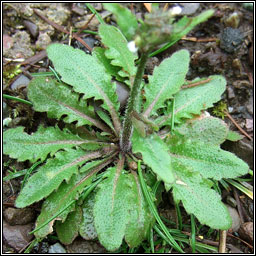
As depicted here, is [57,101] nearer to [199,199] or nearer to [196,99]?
[196,99]

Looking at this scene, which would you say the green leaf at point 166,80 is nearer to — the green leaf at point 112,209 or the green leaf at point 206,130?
the green leaf at point 206,130

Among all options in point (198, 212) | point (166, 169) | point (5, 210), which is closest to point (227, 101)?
point (198, 212)

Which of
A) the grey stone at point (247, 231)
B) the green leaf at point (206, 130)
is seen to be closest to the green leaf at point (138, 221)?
the green leaf at point (206, 130)

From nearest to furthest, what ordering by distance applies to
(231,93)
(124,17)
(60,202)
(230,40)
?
1. (124,17)
2. (60,202)
3. (231,93)
4. (230,40)

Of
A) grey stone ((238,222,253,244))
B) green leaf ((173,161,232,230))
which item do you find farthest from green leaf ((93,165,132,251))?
grey stone ((238,222,253,244))

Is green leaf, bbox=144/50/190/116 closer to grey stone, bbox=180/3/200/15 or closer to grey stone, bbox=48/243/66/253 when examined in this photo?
grey stone, bbox=180/3/200/15

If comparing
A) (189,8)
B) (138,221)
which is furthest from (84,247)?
(189,8)

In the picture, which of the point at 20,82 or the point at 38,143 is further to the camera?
the point at 20,82
